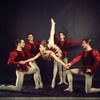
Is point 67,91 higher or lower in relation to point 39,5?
lower

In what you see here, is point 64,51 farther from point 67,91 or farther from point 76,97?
point 76,97

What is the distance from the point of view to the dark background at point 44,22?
5.75 m

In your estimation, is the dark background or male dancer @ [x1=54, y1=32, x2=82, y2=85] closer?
male dancer @ [x1=54, y1=32, x2=82, y2=85]

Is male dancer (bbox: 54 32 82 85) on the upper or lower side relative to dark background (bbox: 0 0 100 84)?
lower

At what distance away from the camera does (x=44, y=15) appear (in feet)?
19.2

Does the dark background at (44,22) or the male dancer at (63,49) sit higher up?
the dark background at (44,22)

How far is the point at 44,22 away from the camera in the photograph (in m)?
5.85

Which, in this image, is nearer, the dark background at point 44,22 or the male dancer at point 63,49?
the male dancer at point 63,49

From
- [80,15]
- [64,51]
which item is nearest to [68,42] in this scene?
[64,51]

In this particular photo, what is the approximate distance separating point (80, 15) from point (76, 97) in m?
3.01

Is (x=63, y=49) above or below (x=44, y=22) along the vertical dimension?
below

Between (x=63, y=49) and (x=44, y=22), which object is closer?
(x=63, y=49)

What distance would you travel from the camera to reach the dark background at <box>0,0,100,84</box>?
5754 millimetres

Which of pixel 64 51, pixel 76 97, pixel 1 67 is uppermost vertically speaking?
pixel 64 51
